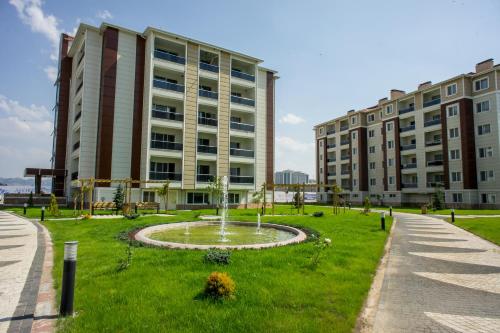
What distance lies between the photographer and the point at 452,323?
18.1ft

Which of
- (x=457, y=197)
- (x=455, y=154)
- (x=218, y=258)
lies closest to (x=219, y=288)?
(x=218, y=258)

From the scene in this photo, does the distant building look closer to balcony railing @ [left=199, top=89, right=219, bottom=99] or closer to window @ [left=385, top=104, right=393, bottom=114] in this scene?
window @ [left=385, top=104, right=393, bottom=114]

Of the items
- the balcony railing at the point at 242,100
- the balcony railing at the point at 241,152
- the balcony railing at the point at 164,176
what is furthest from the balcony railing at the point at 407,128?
the balcony railing at the point at 164,176

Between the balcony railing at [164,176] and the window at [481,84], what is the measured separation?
40.1m

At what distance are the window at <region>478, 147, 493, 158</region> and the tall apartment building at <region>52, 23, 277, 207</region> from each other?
90.4 ft

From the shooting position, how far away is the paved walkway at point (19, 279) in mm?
5324

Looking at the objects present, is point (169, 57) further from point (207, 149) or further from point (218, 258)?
point (218, 258)

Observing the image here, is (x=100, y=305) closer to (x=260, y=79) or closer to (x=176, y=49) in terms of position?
(x=176, y=49)

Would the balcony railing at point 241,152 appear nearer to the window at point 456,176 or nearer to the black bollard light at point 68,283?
the window at point 456,176

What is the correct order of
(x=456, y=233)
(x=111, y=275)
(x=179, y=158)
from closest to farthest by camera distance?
(x=111, y=275) → (x=456, y=233) → (x=179, y=158)

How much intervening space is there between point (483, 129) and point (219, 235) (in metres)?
42.5

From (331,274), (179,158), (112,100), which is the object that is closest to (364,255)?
→ (331,274)

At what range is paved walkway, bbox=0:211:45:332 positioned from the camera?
532cm

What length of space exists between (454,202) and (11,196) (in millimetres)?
55862
